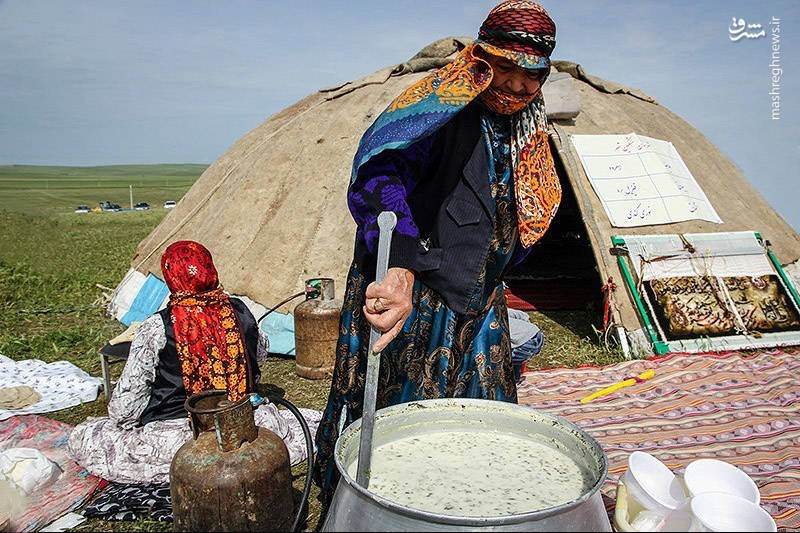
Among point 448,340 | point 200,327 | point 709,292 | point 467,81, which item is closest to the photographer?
point 467,81

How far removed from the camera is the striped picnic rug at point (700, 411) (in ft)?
12.0

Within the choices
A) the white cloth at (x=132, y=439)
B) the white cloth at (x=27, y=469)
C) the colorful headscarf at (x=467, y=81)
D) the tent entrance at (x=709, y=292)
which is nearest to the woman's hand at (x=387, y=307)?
the colorful headscarf at (x=467, y=81)

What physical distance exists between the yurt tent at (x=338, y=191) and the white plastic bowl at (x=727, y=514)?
506cm

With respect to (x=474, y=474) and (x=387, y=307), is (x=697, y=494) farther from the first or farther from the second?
(x=387, y=307)

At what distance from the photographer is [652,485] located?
1.32 metres

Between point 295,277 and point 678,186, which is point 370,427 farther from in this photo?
point 678,186

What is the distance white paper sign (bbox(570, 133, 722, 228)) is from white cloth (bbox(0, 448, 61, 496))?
545 centimetres

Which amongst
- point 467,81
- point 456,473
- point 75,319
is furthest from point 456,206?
point 75,319

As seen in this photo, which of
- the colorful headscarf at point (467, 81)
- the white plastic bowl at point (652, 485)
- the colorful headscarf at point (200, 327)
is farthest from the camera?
the colorful headscarf at point (200, 327)

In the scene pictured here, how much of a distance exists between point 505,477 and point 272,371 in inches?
175

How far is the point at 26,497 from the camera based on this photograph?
324cm

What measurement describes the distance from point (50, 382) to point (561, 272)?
7149 millimetres

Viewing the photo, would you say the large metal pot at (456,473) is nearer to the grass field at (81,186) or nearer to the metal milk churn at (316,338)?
the metal milk churn at (316,338)

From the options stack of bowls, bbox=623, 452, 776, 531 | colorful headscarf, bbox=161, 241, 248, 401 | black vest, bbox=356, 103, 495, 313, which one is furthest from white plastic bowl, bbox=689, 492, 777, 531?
colorful headscarf, bbox=161, 241, 248, 401
